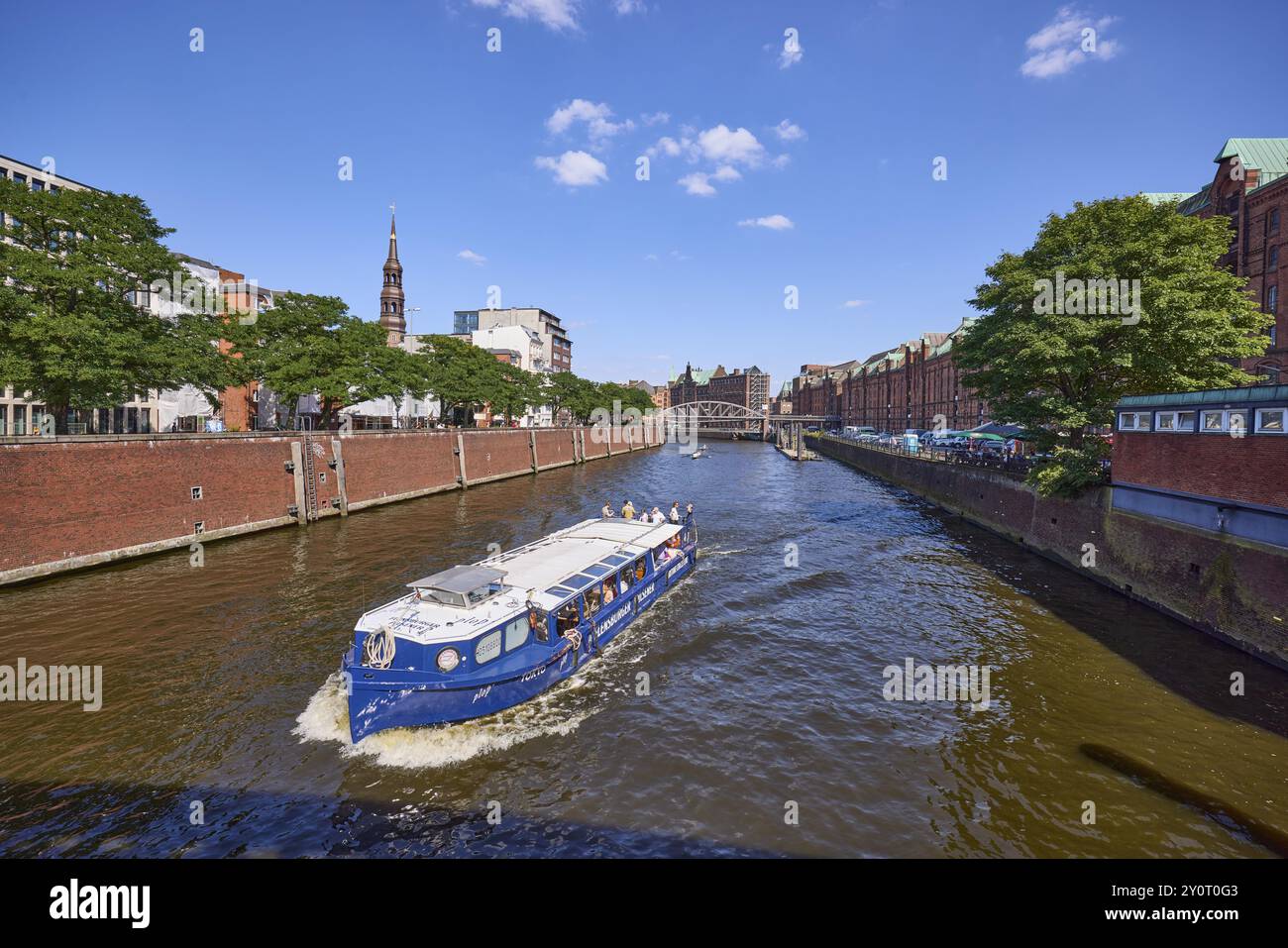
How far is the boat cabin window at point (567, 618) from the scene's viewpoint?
54.0ft

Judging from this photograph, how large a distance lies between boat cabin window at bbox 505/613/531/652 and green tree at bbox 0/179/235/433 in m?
26.6

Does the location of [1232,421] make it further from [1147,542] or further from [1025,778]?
[1025,778]

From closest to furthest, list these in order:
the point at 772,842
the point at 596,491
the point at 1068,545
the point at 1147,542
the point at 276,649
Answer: the point at 772,842 → the point at 276,649 → the point at 1147,542 → the point at 1068,545 → the point at 596,491

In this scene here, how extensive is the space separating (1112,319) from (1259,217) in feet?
130

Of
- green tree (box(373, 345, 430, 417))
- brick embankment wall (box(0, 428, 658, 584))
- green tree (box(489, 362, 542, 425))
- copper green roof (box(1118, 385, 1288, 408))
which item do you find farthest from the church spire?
copper green roof (box(1118, 385, 1288, 408))

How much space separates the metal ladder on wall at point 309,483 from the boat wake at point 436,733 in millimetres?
26322

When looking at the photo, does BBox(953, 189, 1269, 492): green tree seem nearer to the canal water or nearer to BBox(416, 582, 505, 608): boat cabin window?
the canal water

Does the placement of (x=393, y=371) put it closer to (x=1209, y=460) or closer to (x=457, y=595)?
(x=457, y=595)

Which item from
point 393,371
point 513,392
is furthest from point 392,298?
point 393,371

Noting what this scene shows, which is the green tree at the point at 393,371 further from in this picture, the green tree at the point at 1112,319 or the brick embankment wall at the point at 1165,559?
the brick embankment wall at the point at 1165,559

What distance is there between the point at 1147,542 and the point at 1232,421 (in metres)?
5.93

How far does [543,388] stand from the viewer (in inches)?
4424

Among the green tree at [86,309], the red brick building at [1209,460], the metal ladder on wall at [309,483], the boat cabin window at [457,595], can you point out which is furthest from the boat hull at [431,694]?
the metal ladder on wall at [309,483]
